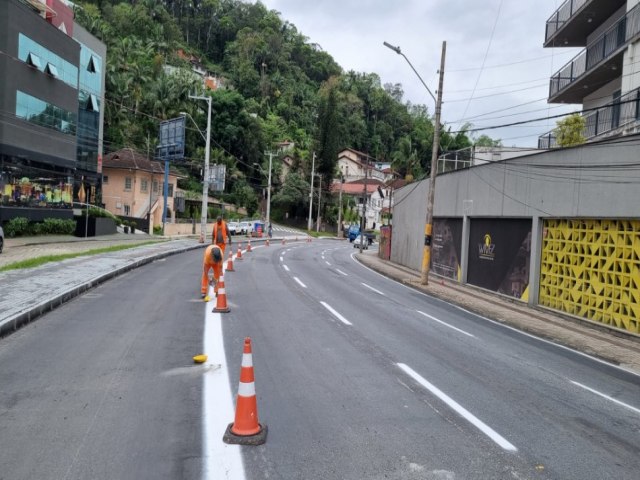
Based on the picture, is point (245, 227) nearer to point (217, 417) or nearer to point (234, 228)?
point (234, 228)

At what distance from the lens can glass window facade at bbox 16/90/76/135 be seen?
30641mm

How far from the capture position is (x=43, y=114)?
3294 cm

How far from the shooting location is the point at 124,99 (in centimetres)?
6153

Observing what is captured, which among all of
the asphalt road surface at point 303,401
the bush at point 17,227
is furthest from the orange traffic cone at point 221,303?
the bush at point 17,227

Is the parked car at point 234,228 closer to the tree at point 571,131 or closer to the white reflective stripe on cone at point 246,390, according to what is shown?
the tree at point 571,131

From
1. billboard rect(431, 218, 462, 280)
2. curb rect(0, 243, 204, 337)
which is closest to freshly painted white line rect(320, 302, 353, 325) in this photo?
curb rect(0, 243, 204, 337)

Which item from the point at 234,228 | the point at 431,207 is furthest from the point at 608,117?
the point at 234,228

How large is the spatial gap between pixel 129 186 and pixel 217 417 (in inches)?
1901

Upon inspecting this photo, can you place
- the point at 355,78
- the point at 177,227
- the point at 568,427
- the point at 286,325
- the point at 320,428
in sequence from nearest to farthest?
1. the point at 320,428
2. the point at 568,427
3. the point at 286,325
4. the point at 177,227
5. the point at 355,78

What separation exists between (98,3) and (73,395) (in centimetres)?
10711

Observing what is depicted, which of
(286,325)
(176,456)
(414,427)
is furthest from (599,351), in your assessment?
(176,456)

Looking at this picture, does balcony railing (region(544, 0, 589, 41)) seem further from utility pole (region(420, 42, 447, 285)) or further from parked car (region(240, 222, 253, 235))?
parked car (region(240, 222, 253, 235))

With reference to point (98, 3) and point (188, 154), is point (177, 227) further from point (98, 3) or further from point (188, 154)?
point (98, 3)

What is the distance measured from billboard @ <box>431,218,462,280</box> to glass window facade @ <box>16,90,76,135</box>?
81.2 ft
